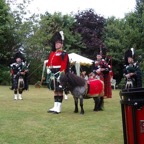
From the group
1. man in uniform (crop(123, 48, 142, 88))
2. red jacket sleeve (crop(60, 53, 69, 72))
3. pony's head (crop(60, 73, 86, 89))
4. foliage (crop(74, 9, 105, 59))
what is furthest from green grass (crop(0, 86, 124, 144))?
foliage (crop(74, 9, 105, 59))

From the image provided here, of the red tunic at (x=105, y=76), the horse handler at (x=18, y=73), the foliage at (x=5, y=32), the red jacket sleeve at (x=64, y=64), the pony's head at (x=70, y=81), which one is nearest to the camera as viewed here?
the pony's head at (x=70, y=81)

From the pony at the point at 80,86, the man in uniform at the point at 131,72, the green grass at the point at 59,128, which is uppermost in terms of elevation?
the man in uniform at the point at 131,72

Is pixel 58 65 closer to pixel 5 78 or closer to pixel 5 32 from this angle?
pixel 5 78

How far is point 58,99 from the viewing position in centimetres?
930

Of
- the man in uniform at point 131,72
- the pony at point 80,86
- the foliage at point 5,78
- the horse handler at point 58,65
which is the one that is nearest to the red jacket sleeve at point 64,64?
the horse handler at point 58,65

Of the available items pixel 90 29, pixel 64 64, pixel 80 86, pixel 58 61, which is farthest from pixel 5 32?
pixel 80 86

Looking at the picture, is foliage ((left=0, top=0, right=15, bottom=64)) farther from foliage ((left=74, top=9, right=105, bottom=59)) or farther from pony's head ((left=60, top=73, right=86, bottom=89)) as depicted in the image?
pony's head ((left=60, top=73, right=86, bottom=89))

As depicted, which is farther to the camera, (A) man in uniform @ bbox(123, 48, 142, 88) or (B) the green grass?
(A) man in uniform @ bbox(123, 48, 142, 88)

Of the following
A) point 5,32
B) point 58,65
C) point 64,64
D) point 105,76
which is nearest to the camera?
point 64,64

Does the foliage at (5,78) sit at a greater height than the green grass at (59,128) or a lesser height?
greater

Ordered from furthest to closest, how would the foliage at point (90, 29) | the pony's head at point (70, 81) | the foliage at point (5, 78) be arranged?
the foliage at point (90, 29), the foliage at point (5, 78), the pony's head at point (70, 81)

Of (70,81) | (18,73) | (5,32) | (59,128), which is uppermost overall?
(5,32)

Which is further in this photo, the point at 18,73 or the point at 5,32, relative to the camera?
the point at 5,32

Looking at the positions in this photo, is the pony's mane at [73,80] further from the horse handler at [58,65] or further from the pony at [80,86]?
the horse handler at [58,65]
